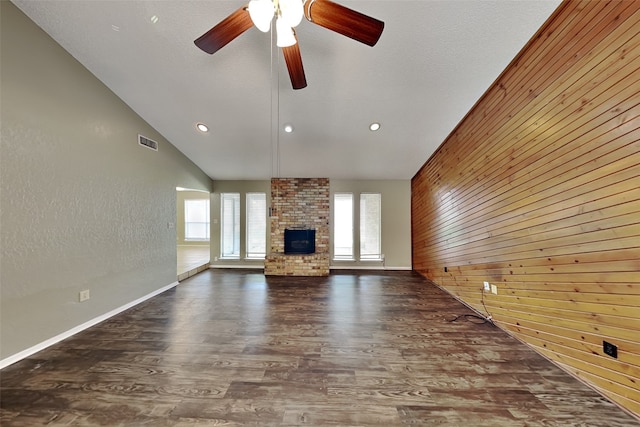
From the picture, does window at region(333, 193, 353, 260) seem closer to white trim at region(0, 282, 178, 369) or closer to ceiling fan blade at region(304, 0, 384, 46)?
white trim at region(0, 282, 178, 369)

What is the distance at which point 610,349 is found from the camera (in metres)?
1.72

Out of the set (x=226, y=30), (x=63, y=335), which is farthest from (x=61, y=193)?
(x=226, y=30)

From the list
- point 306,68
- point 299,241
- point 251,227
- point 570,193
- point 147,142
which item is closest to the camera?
point 570,193

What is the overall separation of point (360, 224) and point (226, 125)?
157 inches

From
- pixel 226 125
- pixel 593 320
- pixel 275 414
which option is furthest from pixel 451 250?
pixel 226 125

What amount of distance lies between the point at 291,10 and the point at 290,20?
0.28 ft

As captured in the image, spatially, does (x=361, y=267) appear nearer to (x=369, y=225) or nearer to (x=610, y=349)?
(x=369, y=225)

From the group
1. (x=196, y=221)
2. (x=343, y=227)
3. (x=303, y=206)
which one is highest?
(x=303, y=206)

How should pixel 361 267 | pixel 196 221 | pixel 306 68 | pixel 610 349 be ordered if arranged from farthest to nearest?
pixel 196 221
pixel 361 267
pixel 306 68
pixel 610 349

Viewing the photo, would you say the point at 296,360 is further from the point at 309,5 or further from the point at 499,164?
the point at 499,164

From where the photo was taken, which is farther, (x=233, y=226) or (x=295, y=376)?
(x=233, y=226)

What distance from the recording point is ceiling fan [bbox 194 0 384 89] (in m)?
1.47

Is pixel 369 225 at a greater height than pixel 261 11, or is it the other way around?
pixel 261 11

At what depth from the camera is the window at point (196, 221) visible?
10016 millimetres
